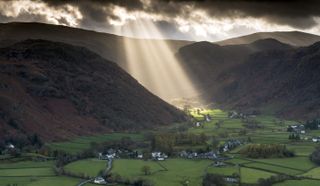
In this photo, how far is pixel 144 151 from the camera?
9606 centimetres

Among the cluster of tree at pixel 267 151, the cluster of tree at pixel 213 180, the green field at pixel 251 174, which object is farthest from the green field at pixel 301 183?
the cluster of tree at pixel 267 151

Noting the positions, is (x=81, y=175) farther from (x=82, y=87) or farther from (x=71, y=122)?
(x=82, y=87)

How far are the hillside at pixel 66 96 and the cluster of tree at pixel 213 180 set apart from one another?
49.0 meters

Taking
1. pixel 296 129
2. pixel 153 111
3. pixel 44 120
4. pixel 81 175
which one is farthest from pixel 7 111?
pixel 296 129

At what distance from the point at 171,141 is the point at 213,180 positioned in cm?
3362

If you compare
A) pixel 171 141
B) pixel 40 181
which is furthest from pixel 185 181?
pixel 171 141

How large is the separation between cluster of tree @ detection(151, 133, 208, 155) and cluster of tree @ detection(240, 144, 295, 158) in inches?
547

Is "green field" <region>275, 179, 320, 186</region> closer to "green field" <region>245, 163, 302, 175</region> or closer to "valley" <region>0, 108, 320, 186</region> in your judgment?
"valley" <region>0, 108, 320, 186</region>

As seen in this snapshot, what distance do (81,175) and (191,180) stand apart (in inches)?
683

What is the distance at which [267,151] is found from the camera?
295ft

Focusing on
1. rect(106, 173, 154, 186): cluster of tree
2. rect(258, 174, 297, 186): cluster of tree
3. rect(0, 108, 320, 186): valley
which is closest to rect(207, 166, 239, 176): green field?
rect(0, 108, 320, 186): valley

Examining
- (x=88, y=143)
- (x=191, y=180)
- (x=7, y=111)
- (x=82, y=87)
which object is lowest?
(x=191, y=180)

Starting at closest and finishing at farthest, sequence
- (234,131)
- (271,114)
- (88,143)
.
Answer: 1. (88,143)
2. (234,131)
3. (271,114)

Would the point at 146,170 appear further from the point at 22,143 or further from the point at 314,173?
the point at 22,143
